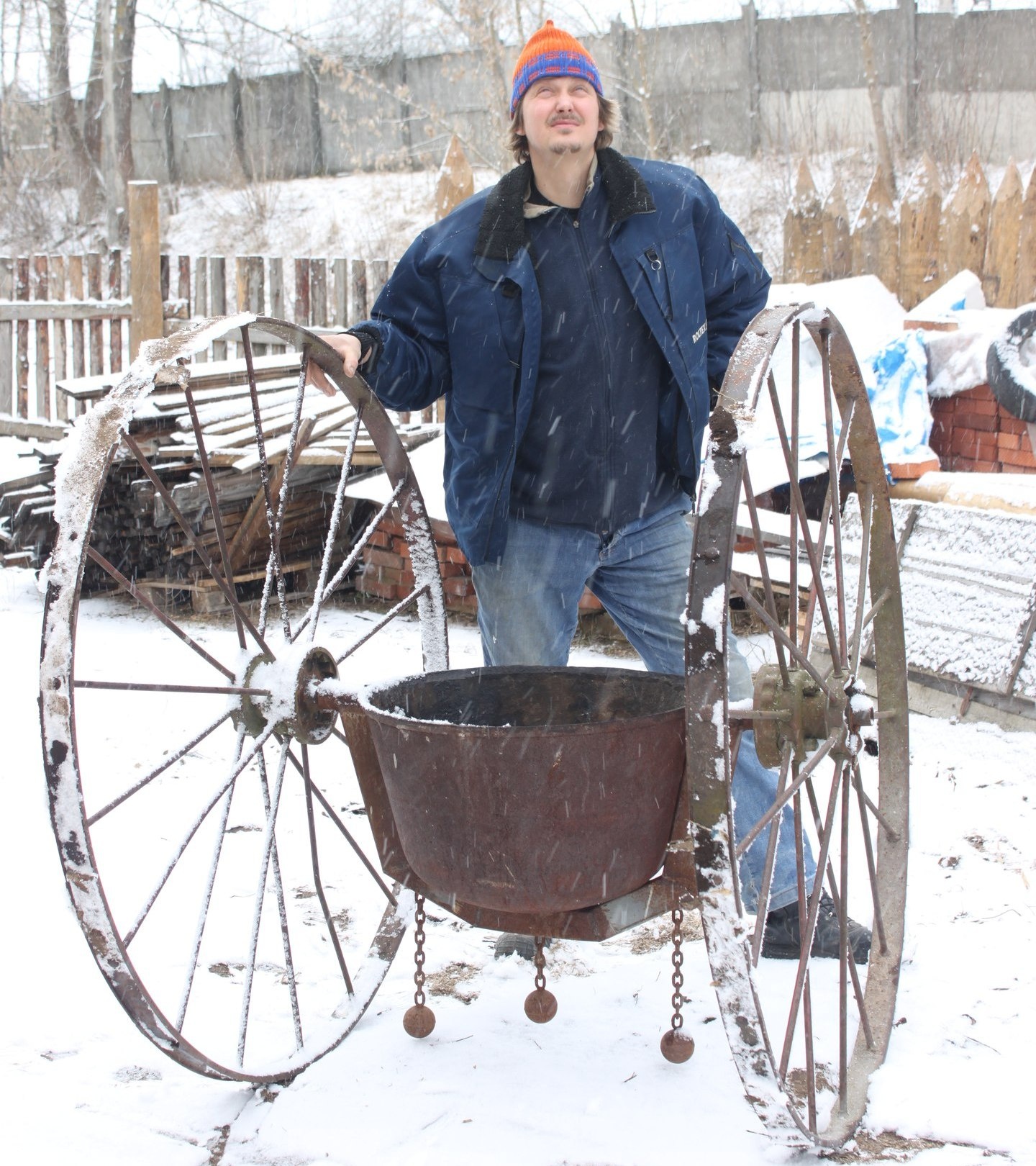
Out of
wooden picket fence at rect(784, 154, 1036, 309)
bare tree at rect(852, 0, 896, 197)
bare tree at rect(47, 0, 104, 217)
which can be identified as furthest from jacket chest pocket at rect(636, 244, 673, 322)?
bare tree at rect(47, 0, 104, 217)

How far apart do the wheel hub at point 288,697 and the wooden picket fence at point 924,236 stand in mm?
5996

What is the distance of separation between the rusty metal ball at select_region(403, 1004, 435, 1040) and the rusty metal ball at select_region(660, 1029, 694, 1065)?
0.49m

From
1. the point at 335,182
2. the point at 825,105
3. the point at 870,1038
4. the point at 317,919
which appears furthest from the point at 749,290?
the point at 335,182

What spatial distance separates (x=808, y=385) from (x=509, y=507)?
3.81 meters

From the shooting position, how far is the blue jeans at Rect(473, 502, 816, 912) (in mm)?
2785

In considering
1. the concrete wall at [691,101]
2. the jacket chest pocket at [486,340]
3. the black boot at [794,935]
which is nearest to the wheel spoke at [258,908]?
the jacket chest pocket at [486,340]

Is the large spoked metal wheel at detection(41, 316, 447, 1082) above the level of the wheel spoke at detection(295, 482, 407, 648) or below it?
below

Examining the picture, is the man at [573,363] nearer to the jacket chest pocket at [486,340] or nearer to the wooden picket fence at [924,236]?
the jacket chest pocket at [486,340]

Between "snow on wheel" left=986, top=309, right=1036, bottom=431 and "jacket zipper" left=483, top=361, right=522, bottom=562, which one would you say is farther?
"snow on wheel" left=986, top=309, right=1036, bottom=431

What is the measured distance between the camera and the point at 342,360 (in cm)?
253

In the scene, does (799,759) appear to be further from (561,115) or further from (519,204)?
(561,115)

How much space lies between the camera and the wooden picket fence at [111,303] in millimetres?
8281

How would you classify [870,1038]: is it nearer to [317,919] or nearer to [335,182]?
[317,919]

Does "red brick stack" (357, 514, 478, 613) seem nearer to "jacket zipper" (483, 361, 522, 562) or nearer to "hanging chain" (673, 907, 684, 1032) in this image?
"jacket zipper" (483, 361, 522, 562)
